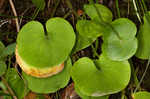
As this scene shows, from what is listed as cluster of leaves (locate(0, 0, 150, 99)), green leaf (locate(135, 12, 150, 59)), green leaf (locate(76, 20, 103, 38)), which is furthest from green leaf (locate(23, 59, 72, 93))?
green leaf (locate(135, 12, 150, 59))

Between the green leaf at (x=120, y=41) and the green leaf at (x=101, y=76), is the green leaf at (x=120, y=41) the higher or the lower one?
the higher one

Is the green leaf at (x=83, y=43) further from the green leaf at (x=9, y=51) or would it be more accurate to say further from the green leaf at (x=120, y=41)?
the green leaf at (x=9, y=51)

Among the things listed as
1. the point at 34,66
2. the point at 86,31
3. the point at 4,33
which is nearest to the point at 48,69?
the point at 34,66

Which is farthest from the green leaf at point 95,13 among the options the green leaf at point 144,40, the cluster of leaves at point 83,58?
the green leaf at point 144,40

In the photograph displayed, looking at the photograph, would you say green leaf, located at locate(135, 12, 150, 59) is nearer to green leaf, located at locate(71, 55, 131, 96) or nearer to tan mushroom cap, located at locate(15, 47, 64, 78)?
green leaf, located at locate(71, 55, 131, 96)

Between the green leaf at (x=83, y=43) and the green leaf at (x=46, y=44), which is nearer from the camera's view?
the green leaf at (x=46, y=44)

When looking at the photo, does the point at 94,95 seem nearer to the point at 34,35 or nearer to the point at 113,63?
the point at 113,63

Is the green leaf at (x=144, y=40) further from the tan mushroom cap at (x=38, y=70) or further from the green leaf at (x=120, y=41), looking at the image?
the tan mushroom cap at (x=38, y=70)

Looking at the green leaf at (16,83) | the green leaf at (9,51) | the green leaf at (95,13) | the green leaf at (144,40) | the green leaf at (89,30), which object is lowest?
the green leaf at (16,83)
